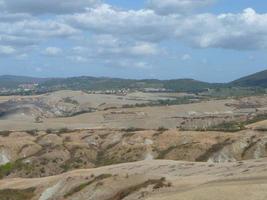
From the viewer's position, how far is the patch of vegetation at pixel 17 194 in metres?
68.1

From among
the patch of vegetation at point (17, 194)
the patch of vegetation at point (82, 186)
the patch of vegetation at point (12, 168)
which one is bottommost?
the patch of vegetation at point (12, 168)

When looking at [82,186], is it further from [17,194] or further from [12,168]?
[12,168]

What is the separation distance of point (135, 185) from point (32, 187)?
77.8 ft

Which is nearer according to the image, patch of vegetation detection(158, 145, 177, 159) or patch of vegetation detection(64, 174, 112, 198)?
patch of vegetation detection(64, 174, 112, 198)

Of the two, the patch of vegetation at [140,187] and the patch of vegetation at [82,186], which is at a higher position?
the patch of vegetation at [140,187]

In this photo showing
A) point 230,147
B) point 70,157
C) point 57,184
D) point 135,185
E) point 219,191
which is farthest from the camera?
point 70,157

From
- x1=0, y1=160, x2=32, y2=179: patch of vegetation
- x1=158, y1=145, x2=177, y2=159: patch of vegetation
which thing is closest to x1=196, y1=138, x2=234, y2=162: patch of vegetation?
x1=158, y1=145, x2=177, y2=159: patch of vegetation

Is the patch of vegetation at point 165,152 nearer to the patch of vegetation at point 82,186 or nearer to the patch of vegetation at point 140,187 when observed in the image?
the patch of vegetation at point 82,186

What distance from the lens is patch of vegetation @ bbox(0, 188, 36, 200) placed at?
68.1m

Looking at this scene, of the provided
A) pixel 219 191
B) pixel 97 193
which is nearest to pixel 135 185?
pixel 97 193

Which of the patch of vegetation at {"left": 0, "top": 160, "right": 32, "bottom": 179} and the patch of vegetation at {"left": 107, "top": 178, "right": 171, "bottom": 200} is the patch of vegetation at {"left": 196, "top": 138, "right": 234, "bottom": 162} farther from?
the patch of vegetation at {"left": 107, "top": 178, "right": 171, "bottom": 200}

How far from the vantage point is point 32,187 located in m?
72.4

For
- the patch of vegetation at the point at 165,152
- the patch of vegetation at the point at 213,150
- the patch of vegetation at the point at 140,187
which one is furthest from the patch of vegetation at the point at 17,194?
the patch of vegetation at the point at 165,152

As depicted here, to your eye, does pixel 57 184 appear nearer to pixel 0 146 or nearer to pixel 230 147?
pixel 230 147
